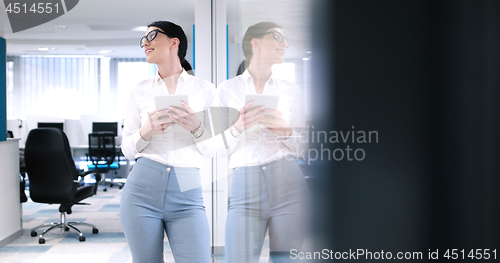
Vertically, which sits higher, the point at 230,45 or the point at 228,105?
the point at 230,45

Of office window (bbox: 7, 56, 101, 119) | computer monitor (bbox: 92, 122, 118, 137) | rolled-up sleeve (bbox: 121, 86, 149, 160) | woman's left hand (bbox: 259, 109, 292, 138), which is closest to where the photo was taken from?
woman's left hand (bbox: 259, 109, 292, 138)

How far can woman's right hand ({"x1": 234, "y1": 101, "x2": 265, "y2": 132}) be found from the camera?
19.5 inches

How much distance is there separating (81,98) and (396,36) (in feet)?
26.3

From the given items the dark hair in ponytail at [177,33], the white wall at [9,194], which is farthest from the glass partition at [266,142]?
the white wall at [9,194]

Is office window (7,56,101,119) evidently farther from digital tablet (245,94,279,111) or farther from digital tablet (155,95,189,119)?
digital tablet (245,94,279,111)

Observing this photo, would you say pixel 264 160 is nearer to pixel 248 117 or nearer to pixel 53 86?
pixel 248 117

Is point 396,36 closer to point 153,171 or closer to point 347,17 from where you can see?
point 347,17

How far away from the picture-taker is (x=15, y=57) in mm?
7262

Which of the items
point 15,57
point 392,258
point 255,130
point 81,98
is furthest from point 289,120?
point 15,57

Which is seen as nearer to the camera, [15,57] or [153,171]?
[153,171]

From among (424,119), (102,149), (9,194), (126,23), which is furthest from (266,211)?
(102,149)

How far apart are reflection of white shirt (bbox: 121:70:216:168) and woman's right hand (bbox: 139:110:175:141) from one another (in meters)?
0.01
